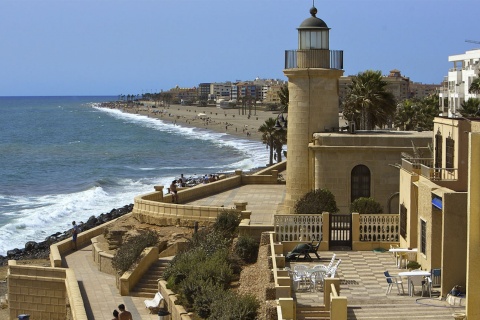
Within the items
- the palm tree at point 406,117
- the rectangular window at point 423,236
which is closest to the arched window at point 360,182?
the rectangular window at point 423,236

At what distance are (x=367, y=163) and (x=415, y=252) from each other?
7.47 meters

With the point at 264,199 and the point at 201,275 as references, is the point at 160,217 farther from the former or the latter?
the point at 201,275

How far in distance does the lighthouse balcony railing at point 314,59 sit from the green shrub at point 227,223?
5758mm

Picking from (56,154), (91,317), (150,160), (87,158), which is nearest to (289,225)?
(91,317)

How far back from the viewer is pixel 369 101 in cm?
3656

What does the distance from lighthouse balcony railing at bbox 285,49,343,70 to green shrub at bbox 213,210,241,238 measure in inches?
227

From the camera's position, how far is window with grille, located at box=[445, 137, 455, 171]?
59.9ft

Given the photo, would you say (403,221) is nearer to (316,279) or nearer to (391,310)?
(316,279)

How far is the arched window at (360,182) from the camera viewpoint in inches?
1022

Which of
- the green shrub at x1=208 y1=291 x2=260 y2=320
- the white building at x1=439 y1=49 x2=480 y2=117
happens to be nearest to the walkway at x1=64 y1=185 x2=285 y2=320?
the green shrub at x1=208 y1=291 x2=260 y2=320

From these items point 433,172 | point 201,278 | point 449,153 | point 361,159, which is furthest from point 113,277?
point 449,153

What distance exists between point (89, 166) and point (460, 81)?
35.4 metres

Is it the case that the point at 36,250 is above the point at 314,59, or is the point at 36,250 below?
below

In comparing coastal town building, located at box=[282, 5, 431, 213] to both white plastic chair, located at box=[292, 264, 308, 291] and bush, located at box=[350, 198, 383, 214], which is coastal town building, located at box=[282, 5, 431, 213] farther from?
white plastic chair, located at box=[292, 264, 308, 291]
